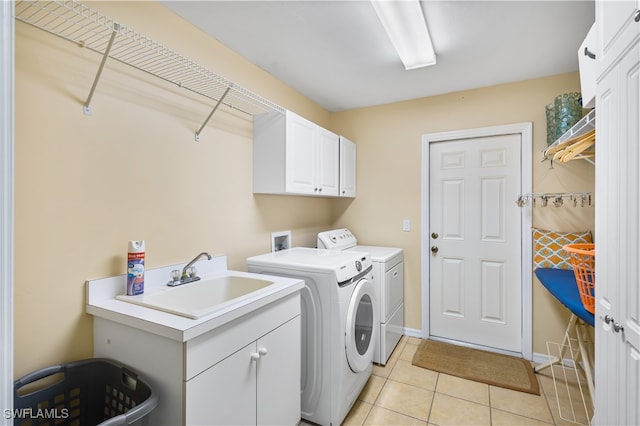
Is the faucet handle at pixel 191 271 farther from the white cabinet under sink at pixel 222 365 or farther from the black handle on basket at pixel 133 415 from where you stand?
the black handle on basket at pixel 133 415

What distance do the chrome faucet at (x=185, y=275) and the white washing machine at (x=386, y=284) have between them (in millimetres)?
1260

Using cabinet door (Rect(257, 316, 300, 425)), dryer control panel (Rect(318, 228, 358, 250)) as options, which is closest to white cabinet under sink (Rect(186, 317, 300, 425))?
cabinet door (Rect(257, 316, 300, 425))

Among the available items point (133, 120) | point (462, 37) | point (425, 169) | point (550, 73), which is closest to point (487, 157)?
point (425, 169)

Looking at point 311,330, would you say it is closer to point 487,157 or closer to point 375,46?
point 375,46

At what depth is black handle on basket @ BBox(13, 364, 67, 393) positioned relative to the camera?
1.04m

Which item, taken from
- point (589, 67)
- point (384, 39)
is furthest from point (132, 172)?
point (589, 67)

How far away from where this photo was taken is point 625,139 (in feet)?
2.98

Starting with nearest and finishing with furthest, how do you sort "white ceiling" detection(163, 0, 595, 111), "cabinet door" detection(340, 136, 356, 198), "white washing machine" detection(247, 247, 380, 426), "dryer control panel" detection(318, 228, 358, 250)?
"white ceiling" detection(163, 0, 595, 111), "white washing machine" detection(247, 247, 380, 426), "dryer control panel" detection(318, 228, 358, 250), "cabinet door" detection(340, 136, 356, 198)

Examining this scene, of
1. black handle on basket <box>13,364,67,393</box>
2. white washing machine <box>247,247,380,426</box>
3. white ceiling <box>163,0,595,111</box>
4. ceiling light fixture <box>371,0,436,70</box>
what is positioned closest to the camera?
black handle on basket <box>13,364,67,393</box>

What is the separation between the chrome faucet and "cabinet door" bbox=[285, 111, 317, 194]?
0.81 metres

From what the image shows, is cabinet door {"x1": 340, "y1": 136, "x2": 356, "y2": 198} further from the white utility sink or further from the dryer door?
the white utility sink

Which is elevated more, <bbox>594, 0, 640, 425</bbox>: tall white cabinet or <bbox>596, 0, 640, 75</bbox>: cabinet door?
<bbox>596, 0, 640, 75</bbox>: cabinet door

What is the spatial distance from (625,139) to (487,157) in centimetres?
192

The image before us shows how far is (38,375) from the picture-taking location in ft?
3.59
